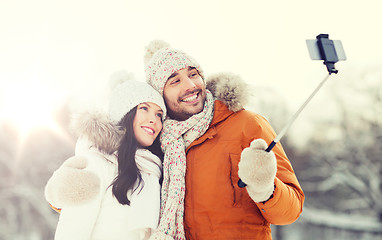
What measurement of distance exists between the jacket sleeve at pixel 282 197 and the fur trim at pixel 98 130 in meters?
0.93

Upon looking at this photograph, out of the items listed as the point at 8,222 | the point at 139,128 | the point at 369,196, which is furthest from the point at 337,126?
the point at 139,128

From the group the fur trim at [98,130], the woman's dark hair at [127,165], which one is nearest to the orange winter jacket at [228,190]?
the woman's dark hair at [127,165]

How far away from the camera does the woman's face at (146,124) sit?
8.04 feet

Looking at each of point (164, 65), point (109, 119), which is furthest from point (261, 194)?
point (164, 65)

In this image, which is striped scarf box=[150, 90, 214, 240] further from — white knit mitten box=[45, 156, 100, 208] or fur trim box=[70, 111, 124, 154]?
white knit mitten box=[45, 156, 100, 208]

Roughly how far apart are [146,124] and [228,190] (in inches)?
28.3

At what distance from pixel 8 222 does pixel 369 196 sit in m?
16.1

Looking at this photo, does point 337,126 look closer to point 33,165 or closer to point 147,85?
point 33,165

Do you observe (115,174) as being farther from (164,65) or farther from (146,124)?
(164,65)

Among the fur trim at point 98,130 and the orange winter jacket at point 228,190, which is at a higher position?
the fur trim at point 98,130

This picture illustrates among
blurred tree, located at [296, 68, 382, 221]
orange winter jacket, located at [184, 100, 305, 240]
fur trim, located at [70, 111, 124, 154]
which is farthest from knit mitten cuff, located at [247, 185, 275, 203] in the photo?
blurred tree, located at [296, 68, 382, 221]

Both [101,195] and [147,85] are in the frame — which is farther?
[147,85]

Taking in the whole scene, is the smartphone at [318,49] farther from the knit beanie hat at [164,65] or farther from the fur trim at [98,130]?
the fur trim at [98,130]

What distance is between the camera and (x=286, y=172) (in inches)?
84.8
